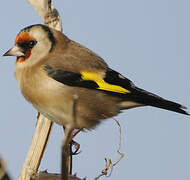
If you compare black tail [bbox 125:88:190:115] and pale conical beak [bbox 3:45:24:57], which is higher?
pale conical beak [bbox 3:45:24:57]

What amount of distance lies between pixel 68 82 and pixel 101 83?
1.25 ft

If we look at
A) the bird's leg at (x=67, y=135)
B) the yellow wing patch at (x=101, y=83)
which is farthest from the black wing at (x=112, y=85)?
the bird's leg at (x=67, y=135)

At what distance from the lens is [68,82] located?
4.18 meters

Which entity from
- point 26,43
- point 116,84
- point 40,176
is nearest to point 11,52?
point 26,43

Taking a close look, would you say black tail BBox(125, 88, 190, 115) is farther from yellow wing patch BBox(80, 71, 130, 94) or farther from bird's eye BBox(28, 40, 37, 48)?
bird's eye BBox(28, 40, 37, 48)

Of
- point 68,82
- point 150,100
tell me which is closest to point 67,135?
point 68,82

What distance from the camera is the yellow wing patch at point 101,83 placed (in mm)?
4180

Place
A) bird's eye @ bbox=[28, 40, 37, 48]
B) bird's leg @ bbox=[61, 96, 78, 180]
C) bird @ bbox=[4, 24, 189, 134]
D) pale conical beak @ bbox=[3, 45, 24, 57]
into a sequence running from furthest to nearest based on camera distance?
bird's eye @ bbox=[28, 40, 37, 48] < pale conical beak @ bbox=[3, 45, 24, 57] < bird @ bbox=[4, 24, 189, 134] < bird's leg @ bbox=[61, 96, 78, 180]

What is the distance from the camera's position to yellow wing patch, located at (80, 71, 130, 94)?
13.7ft

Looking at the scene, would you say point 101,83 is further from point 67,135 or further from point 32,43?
point 67,135

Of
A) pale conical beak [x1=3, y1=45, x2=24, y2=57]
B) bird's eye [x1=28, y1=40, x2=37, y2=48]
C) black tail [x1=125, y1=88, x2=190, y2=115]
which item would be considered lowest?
black tail [x1=125, y1=88, x2=190, y2=115]

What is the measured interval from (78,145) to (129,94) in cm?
82

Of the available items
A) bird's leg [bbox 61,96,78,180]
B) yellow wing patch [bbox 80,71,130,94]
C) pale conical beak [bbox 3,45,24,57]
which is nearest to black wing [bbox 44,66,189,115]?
yellow wing patch [bbox 80,71,130,94]

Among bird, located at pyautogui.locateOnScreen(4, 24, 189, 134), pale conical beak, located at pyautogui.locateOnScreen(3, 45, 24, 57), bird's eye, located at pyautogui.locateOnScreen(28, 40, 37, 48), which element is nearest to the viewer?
bird, located at pyautogui.locateOnScreen(4, 24, 189, 134)
